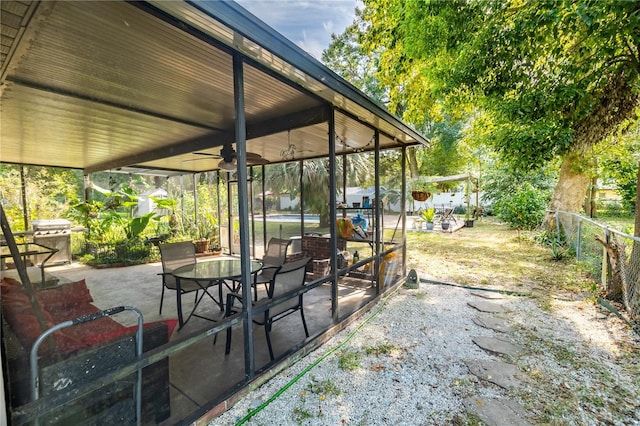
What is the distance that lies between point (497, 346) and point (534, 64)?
13.4ft

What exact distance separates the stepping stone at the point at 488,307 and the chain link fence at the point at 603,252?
134cm

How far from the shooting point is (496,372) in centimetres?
256

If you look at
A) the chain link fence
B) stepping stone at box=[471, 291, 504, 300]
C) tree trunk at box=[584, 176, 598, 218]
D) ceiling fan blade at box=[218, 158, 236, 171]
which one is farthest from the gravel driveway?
tree trunk at box=[584, 176, 598, 218]

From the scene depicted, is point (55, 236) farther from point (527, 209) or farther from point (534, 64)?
point (527, 209)

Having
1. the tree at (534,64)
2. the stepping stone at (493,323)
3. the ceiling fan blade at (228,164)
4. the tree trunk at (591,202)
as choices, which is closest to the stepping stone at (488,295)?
the stepping stone at (493,323)

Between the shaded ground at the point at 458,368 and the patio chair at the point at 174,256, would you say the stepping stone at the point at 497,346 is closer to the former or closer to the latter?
the shaded ground at the point at 458,368

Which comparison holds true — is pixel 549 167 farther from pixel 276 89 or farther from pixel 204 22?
pixel 204 22

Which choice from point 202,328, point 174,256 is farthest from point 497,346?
point 174,256

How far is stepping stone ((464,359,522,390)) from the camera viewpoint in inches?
94.9

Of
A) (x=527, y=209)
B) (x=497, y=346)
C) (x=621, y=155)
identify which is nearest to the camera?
(x=497, y=346)

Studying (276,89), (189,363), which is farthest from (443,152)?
(189,363)

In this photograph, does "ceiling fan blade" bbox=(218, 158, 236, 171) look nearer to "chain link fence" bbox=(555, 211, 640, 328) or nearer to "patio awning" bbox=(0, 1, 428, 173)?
"patio awning" bbox=(0, 1, 428, 173)

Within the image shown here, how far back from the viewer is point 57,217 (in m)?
7.16

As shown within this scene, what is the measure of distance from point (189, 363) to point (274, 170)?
11662 mm
